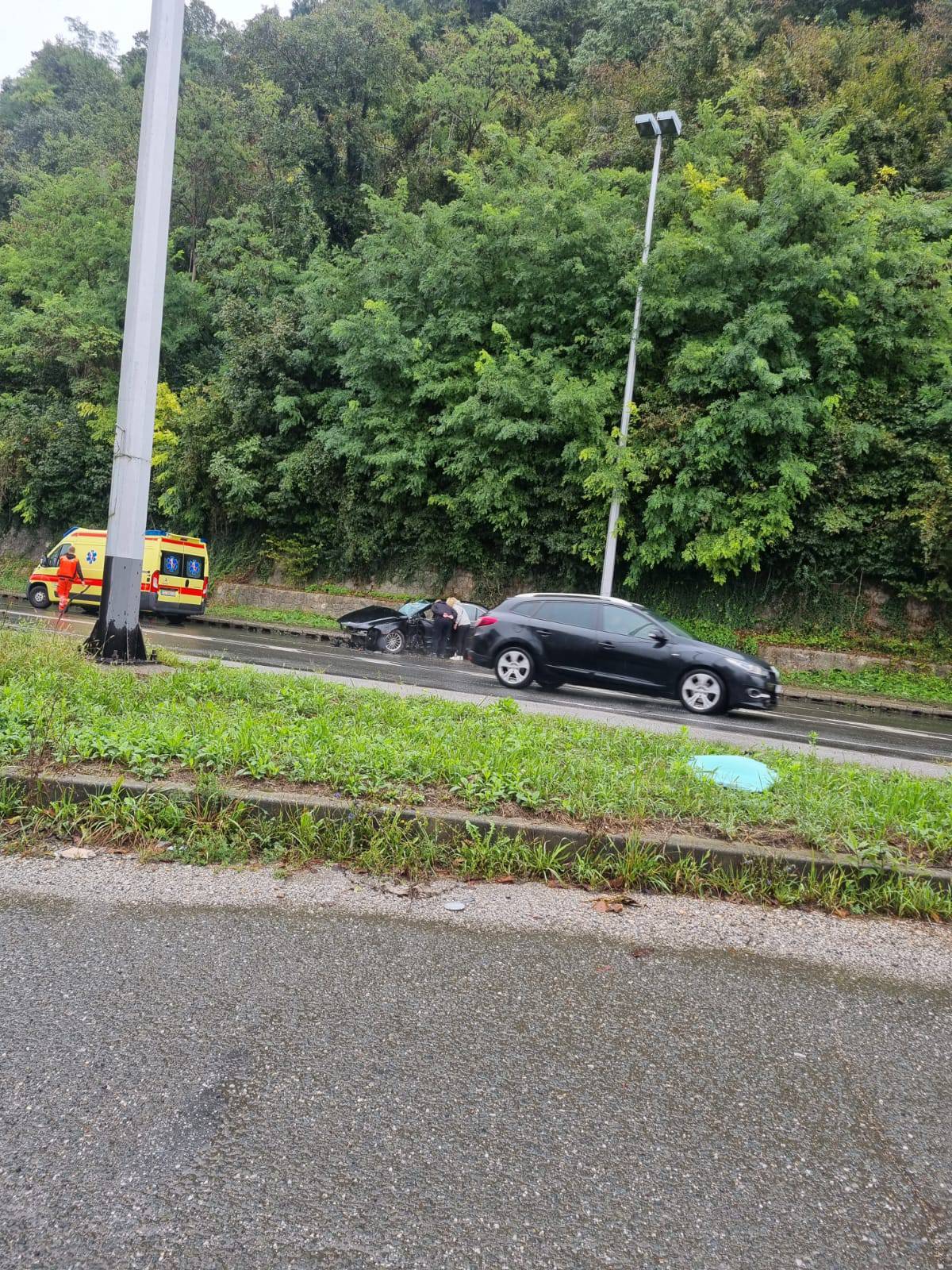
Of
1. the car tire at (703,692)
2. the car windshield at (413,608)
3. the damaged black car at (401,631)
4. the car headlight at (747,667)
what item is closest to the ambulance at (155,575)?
the damaged black car at (401,631)

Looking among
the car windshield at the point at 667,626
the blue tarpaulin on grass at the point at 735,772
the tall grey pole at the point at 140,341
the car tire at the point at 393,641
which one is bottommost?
the car tire at the point at 393,641

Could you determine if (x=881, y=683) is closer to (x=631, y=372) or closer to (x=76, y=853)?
(x=631, y=372)

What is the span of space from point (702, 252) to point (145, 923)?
2043 cm

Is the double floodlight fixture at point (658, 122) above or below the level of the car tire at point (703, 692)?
above

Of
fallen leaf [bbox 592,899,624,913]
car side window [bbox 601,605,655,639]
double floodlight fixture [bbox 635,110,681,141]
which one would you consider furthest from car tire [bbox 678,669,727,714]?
double floodlight fixture [bbox 635,110,681,141]

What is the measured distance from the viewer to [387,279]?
25.8 metres

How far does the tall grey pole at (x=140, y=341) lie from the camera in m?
8.84

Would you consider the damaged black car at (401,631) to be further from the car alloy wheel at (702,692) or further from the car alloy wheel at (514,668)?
the car alloy wheel at (702,692)

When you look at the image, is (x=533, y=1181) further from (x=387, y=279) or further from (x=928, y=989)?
(x=387, y=279)

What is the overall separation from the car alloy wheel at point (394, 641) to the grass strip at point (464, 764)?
1201 cm

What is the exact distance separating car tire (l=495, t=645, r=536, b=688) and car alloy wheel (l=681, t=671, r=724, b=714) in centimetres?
237

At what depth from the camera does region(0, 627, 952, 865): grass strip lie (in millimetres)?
4652

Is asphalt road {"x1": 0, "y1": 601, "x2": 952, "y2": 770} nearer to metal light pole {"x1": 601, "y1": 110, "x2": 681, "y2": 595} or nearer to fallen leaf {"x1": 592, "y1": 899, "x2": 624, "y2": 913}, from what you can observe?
fallen leaf {"x1": 592, "y1": 899, "x2": 624, "y2": 913}

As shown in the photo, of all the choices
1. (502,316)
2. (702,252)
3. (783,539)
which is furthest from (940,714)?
(502,316)
